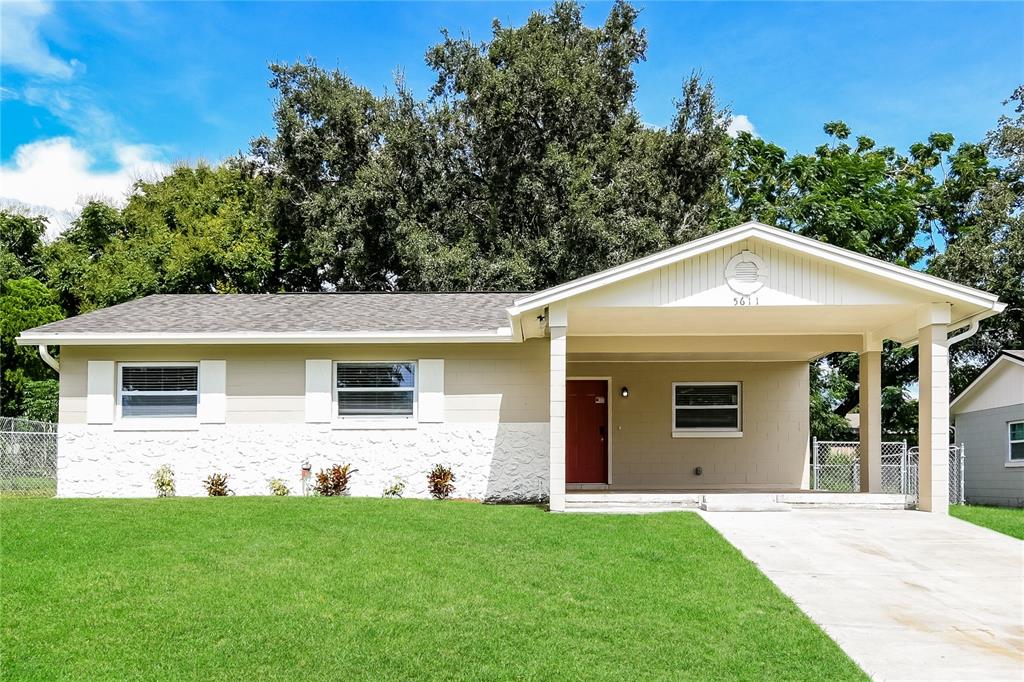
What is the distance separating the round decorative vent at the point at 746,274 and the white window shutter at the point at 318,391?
669 cm

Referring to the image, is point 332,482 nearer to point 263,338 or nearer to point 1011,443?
Answer: point 263,338

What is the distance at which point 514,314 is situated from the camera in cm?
1221

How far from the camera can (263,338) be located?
552 inches

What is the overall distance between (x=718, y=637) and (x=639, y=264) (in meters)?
6.33

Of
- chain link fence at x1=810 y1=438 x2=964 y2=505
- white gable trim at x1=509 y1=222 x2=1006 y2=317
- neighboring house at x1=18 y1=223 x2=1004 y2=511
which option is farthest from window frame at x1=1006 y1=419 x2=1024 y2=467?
white gable trim at x1=509 y1=222 x2=1006 y2=317

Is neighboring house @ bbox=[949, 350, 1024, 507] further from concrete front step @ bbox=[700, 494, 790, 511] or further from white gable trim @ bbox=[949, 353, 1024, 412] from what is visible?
concrete front step @ bbox=[700, 494, 790, 511]

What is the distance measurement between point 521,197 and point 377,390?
14.0 meters

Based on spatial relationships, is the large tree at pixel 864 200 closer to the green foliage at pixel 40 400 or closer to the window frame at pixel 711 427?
the window frame at pixel 711 427

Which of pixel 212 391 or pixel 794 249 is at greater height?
pixel 794 249

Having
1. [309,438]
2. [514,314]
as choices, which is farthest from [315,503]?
[514,314]

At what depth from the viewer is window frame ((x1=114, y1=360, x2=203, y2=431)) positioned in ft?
46.8

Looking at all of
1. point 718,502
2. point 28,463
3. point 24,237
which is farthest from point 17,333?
point 718,502

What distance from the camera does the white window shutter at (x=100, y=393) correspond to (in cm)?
1425

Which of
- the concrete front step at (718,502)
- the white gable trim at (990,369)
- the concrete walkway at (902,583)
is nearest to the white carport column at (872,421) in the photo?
the concrete front step at (718,502)
